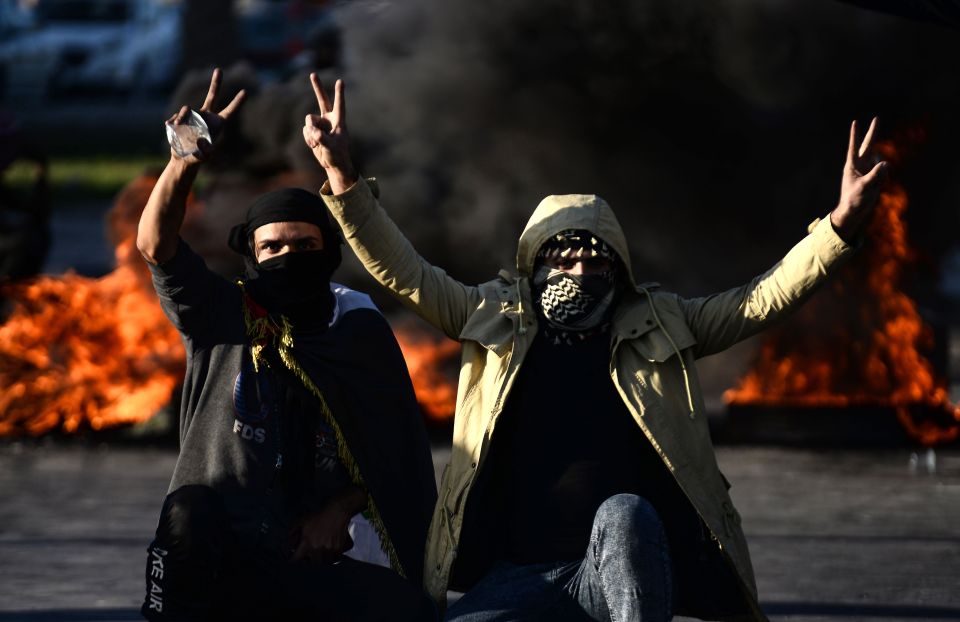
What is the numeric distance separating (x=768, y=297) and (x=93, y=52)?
25.2 m

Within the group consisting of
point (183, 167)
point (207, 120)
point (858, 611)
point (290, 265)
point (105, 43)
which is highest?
point (105, 43)

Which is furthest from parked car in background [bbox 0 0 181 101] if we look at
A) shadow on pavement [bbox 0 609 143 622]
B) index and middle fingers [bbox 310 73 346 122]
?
index and middle fingers [bbox 310 73 346 122]

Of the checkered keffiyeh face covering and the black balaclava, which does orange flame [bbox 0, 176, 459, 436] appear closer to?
the black balaclava

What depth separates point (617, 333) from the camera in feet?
15.5

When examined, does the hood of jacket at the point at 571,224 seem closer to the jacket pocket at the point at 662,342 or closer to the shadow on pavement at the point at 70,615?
the jacket pocket at the point at 662,342

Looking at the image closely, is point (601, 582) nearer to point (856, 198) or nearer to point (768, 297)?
point (768, 297)

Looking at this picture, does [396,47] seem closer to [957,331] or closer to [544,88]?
[544,88]

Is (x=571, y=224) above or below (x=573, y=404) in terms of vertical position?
above

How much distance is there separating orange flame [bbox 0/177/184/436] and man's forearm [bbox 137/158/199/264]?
16.5ft

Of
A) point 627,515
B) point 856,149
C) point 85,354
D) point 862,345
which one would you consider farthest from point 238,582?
point 862,345

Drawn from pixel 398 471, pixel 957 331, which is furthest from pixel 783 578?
pixel 957 331

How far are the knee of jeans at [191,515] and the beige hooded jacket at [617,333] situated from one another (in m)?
0.60

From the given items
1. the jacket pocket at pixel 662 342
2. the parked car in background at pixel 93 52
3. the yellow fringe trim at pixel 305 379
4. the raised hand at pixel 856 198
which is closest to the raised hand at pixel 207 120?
the yellow fringe trim at pixel 305 379

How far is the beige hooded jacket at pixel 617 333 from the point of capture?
4609 mm
